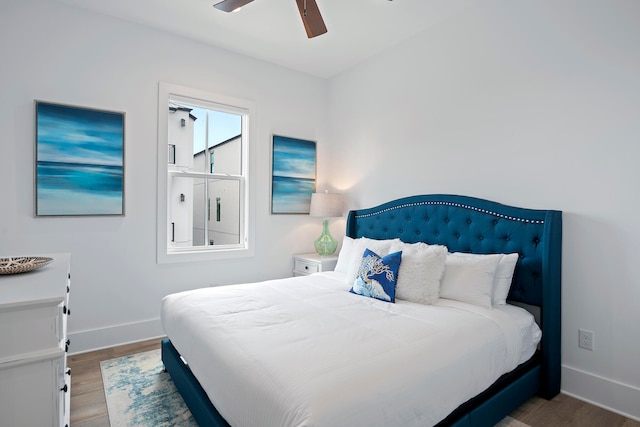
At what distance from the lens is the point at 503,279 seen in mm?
2256

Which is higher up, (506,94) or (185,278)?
(506,94)

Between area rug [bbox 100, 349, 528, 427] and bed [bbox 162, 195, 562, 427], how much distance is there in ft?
0.43

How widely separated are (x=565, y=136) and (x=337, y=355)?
2.10m

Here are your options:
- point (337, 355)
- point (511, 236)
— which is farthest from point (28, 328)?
point (511, 236)

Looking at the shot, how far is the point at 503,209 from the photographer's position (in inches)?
97.7

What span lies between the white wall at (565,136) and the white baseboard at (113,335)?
2.80m

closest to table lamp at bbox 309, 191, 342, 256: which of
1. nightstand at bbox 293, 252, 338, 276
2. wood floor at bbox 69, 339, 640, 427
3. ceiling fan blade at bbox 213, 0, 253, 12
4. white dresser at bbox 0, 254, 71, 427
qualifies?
nightstand at bbox 293, 252, 338, 276

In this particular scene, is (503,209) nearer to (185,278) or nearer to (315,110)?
(315,110)

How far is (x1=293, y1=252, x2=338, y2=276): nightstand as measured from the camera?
364cm

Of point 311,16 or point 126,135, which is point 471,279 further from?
point 126,135

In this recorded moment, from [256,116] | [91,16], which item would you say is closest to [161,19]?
[91,16]

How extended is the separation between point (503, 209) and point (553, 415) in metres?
1.32

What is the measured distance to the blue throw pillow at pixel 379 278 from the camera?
228cm

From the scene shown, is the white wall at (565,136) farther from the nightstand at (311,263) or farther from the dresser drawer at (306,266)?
the dresser drawer at (306,266)
